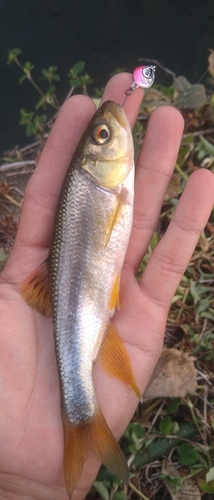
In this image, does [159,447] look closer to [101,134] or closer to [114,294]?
[114,294]

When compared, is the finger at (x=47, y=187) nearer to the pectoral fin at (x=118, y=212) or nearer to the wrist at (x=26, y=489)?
the pectoral fin at (x=118, y=212)

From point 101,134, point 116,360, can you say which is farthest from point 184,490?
point 101,134

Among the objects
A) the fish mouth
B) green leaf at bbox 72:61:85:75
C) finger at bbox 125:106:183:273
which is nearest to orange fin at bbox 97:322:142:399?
finger at bbox 125:106:183:273

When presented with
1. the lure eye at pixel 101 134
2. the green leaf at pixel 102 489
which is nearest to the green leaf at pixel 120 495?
the green leaf at pixel 102 489

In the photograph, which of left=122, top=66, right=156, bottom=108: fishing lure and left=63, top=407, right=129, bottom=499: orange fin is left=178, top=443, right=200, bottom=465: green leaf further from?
left=122, top=66, right=156, bottom=108: fishing lure

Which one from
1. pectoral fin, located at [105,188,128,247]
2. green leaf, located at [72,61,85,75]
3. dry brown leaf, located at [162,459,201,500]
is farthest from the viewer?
green leaf, located at [72,61,85,75]

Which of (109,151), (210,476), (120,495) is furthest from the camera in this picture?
(120,495)
